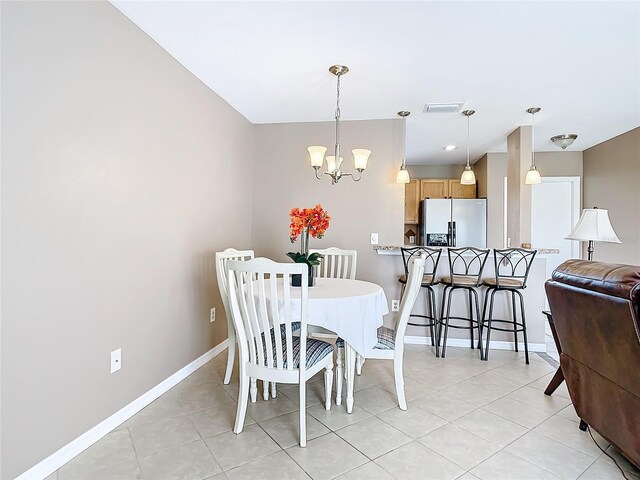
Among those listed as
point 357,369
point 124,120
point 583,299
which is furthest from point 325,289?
point 124,120

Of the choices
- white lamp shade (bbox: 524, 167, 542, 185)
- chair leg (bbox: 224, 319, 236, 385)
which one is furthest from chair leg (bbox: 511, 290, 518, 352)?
chair leg (bbox: 224, 319, 236, 385)

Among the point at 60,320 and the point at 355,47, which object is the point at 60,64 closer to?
the point at 60,320

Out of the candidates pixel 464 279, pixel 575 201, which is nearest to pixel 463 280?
pixel 464 279

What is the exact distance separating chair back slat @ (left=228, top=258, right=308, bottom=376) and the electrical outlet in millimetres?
730

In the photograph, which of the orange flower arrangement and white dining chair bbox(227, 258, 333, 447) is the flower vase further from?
white dining chair bbox(227, 258, 333, 447)

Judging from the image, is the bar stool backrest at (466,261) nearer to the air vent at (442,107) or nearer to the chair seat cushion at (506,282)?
the chair seat cushion at (506,282)

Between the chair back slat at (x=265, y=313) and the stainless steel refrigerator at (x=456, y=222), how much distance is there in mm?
3852

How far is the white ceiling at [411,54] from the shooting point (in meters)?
1.97

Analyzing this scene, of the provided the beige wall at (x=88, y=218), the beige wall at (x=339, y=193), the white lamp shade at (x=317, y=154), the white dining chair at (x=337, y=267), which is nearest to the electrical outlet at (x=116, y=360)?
the beige wall at (x=88, y=218)

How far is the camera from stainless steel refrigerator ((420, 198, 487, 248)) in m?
5.23

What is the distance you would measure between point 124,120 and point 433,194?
479 centimetres

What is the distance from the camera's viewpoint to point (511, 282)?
3.11 metres

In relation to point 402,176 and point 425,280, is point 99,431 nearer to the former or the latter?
point 425,280

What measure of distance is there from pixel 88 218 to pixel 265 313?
103 centimetres
